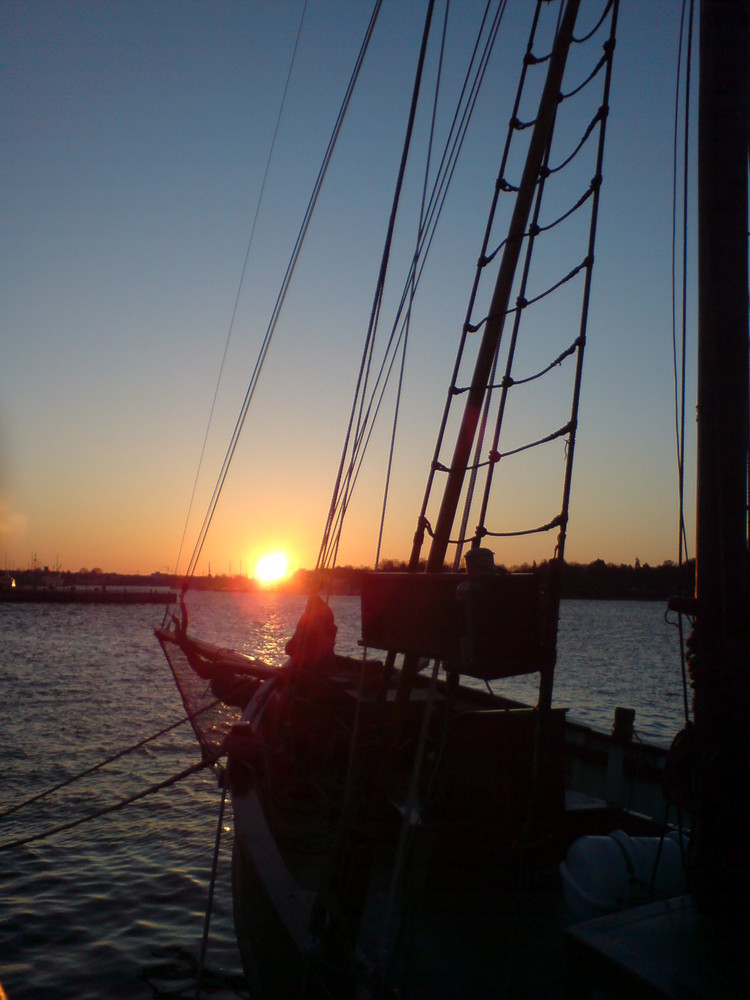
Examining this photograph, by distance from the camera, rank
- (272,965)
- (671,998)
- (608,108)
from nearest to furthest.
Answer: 1. (671,998)
2. (272,965)
3. (608,108)

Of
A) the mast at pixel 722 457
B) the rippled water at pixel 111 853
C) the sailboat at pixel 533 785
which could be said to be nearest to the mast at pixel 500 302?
the sailboat at pixel 533 785

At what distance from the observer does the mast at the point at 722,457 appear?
4383 millimetres

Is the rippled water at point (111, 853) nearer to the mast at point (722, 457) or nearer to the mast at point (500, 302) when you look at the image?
the mast at point (500, 302)

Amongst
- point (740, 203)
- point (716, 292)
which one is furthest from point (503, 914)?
point (740, 203)

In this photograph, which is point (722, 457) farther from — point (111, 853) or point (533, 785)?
point (111, 853)

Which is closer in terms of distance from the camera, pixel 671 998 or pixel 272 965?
pixel 671 998

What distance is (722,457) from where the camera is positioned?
469cm

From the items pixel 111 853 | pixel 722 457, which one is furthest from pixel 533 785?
pixel 111 853

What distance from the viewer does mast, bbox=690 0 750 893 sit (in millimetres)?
4383

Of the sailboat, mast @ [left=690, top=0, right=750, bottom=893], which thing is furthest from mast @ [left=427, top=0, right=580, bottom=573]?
mast @ [left=690, top=0, right=750, bottom=893]

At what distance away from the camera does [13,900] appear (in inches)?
449

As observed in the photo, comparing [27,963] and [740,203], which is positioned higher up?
[740,203]

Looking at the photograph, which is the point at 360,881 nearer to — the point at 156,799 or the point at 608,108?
the point at 608,108

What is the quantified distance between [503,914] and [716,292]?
16.6ft
